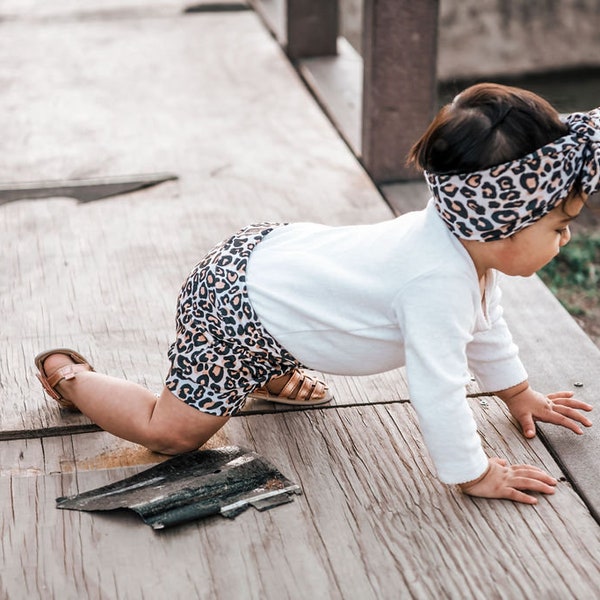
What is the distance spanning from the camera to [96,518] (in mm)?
1868

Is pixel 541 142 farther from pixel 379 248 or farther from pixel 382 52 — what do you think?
pixel 382 52

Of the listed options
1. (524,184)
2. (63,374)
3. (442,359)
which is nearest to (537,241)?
(524,184)

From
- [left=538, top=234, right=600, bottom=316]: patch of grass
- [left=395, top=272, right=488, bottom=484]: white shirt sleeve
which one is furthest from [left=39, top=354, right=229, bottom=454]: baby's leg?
[left=538, top=234, right=600, bottom=316]: patch of grass

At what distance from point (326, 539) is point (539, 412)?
1.98 ft

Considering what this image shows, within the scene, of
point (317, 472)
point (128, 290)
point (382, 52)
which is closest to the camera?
point (317, 472)

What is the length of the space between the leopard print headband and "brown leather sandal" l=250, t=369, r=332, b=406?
0.60 metres

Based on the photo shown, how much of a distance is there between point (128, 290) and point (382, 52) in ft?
4.16

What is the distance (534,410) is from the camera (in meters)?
2.16

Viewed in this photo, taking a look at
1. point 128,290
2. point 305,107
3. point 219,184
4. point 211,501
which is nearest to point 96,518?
point 211,501

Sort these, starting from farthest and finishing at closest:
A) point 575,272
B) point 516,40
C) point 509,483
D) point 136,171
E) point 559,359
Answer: point 516,40
point 575,272
point 136,171
point 559,359
point 509,483

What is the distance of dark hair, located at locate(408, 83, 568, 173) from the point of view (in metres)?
1.71

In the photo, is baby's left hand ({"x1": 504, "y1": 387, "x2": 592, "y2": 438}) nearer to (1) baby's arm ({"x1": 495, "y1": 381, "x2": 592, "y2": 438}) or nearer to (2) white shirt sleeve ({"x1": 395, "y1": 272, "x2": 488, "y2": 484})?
(1) baby's arm ({"x1": 495, "y1": 381, "x2": 592, "y2": 438})

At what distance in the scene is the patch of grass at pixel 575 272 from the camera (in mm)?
3918

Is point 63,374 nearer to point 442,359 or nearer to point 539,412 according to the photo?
point 442,359
